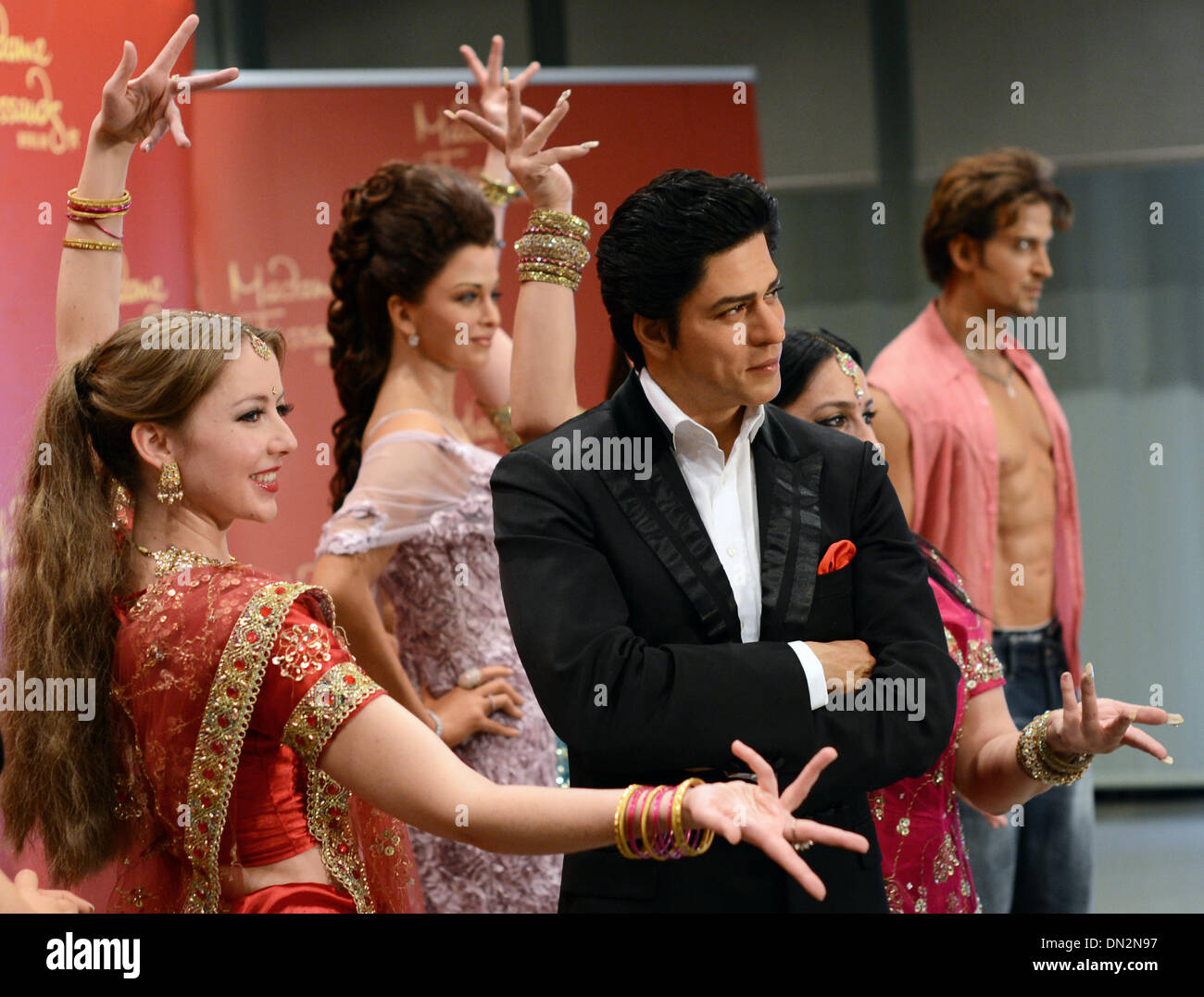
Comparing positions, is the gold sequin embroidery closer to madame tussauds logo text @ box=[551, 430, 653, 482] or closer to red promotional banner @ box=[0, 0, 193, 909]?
madame tussauds logo text @ box=[551, 430, 653, 482]

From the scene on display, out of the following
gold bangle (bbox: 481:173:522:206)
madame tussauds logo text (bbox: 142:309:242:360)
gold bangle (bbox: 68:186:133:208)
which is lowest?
madame tussauds logo text (bbox: 142:309:242:360)

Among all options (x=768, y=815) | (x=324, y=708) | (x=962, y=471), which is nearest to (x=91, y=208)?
(x=324, y=708)

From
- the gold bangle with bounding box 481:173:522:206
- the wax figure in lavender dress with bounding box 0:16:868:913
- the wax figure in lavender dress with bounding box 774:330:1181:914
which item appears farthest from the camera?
the gold bangle with bounding box 481:173:522:206

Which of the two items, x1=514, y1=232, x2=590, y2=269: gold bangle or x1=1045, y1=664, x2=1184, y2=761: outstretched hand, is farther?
x1=514, y1=232, x2=590, y2=269: gold bangle

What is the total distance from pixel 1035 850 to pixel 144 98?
2.44 metres

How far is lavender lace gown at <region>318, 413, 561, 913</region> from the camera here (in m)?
2.83

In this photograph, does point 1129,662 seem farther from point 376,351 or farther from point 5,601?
point 5,601

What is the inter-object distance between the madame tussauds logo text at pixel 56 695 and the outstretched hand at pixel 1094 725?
1.27 m

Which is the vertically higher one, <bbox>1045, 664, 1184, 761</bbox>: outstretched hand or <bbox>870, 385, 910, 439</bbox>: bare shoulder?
<bbox>870, 385, 910, 439</bbox>: bare shoulder

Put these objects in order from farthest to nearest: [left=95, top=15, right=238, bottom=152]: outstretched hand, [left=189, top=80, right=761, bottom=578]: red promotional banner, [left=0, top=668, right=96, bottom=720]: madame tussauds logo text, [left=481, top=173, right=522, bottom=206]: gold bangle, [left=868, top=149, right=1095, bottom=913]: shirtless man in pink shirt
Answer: [left=189, top=80, right=761, bottom=578]: red promotional banner → [left=868, top=149, right=1095, bottom=913]: shirtless man in pink shirt → [left=481, top=173, right=522, bottom=206]: gold bangle → [left=95, top=15, right=238, bottom=152]: outstretched hand → [left=0, top=668, right=96, bottom=720]: madame tussauds logo text

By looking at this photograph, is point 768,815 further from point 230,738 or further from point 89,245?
point 89,245

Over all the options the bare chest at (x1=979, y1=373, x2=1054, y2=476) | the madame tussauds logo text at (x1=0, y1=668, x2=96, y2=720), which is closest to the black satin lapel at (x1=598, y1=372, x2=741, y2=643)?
the madame tussauds logo text at (x1=0, y1=668, x2=96, y2=720)

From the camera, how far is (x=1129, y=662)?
5.09 metres

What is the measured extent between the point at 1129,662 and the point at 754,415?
11.8 feet
